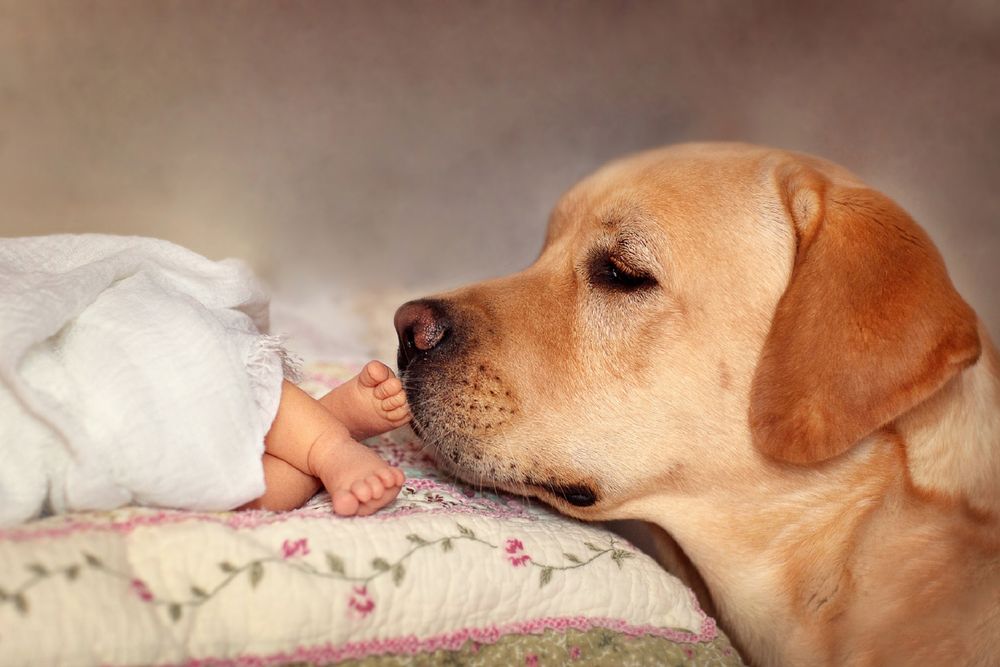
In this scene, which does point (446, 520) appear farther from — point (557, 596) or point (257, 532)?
point (257, 532)

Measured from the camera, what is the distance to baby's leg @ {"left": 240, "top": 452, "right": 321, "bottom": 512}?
1.63m

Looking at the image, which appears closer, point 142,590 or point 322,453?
point 142,590

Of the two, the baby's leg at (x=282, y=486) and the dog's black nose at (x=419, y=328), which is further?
the dog's black nose at (x=419, y=328)

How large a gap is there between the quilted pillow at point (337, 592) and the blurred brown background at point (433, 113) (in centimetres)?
248

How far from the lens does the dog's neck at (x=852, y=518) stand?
5.45 feet

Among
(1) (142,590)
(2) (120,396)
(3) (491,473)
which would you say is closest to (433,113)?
(3) (491,473)

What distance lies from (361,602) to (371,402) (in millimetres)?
596

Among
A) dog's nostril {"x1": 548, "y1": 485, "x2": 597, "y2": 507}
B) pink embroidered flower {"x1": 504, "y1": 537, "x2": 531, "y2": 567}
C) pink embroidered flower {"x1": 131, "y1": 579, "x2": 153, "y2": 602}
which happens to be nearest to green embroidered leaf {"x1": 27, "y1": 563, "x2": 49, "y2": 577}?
pink embroidered flower {"x1": 131, "y1": 579, "x2": 153, "y2": 602}

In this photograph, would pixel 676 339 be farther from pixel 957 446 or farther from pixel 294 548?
pixel 294 548

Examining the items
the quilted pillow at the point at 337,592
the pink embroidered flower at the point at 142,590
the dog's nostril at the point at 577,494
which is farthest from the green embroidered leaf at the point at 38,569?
the dog's nostril at the point at 577,494

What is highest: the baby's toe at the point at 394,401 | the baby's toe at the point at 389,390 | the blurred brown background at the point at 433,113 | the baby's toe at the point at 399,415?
the blurred brown background at the point at 433,113

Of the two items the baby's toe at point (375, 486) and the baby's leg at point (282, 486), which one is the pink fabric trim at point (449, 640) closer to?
the baby's toe at point (375, 486)

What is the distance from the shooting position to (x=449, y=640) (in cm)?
139

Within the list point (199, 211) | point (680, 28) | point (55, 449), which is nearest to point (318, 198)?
point (199, 211)
